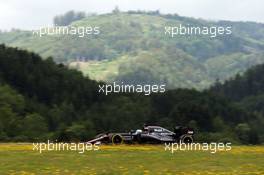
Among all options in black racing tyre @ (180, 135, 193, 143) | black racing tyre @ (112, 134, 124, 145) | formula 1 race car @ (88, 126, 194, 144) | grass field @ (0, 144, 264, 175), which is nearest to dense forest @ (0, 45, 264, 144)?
formula 1 race car @ (88, 126, 194, 144)

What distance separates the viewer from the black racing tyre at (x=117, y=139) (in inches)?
2058

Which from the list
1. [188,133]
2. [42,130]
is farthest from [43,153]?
[42,130]

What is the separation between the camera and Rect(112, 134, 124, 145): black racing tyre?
52281 millimetres

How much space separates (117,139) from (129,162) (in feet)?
55.7

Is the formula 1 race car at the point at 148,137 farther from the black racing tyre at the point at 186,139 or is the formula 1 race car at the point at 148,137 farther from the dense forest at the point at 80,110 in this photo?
the dense forest at the point at 80,110

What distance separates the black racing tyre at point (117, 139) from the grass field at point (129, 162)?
243 inches

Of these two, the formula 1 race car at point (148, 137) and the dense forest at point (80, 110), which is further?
the dense forest at point (80, 110)

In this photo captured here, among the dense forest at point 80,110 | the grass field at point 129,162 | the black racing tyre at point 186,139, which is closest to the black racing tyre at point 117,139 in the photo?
the black racing tyre at point 186,139

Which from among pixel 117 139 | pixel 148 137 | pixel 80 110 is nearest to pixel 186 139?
pixel 148 137

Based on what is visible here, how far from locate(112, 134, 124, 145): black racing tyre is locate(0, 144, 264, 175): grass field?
20.3 feet

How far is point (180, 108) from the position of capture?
176125 mm

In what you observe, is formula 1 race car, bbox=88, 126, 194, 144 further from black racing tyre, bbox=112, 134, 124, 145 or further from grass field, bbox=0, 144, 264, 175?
grass field, bbox=0, 144, 264, 175

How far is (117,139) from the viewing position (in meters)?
52.4

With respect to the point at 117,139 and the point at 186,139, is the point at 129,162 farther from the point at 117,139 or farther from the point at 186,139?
the point at 186,139
